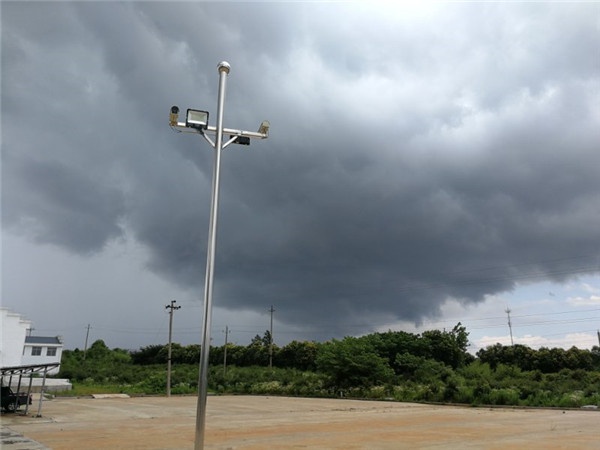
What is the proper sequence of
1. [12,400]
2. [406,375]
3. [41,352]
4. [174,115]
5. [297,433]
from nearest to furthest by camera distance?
[174,115], [297,433], [12,400], [406,375], [41,352]

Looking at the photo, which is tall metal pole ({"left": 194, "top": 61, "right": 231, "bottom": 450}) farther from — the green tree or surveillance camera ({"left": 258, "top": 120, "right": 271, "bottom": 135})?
the green tree

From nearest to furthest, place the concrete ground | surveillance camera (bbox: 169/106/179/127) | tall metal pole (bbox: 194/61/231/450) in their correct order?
tall metal pole (bbox: 194/61/231/450) < surveillance camera (bbox: 169/106/179/127) < the concrete ground

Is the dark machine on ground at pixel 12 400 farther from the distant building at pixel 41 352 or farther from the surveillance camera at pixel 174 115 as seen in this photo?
the distant building at pixel 41 352

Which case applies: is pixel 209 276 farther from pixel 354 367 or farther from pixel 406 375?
pixel 406 375

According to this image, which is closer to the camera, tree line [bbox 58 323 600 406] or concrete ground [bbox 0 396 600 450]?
concrete ground [bbox 0 396 600 450]

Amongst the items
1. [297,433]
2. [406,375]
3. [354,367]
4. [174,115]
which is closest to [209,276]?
[174,115]

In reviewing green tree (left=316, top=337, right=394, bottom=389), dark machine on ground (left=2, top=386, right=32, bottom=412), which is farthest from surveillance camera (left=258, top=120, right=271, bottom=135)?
green tree (left=316, top=337, right=394, bottom=389)

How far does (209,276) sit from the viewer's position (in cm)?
628

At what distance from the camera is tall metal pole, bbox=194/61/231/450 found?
5.82 metres

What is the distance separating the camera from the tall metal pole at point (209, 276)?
5824 mm

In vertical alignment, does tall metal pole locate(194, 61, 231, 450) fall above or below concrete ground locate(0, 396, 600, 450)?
above

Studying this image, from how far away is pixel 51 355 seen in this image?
55938 mm

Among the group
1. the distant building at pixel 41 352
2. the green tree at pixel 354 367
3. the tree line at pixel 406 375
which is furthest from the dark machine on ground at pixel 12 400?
the distant building at pixel 41 352

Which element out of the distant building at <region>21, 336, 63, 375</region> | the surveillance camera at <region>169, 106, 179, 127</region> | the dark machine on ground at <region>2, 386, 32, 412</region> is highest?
the surveillance camera at <region>169, 106, 179, 127</region>
